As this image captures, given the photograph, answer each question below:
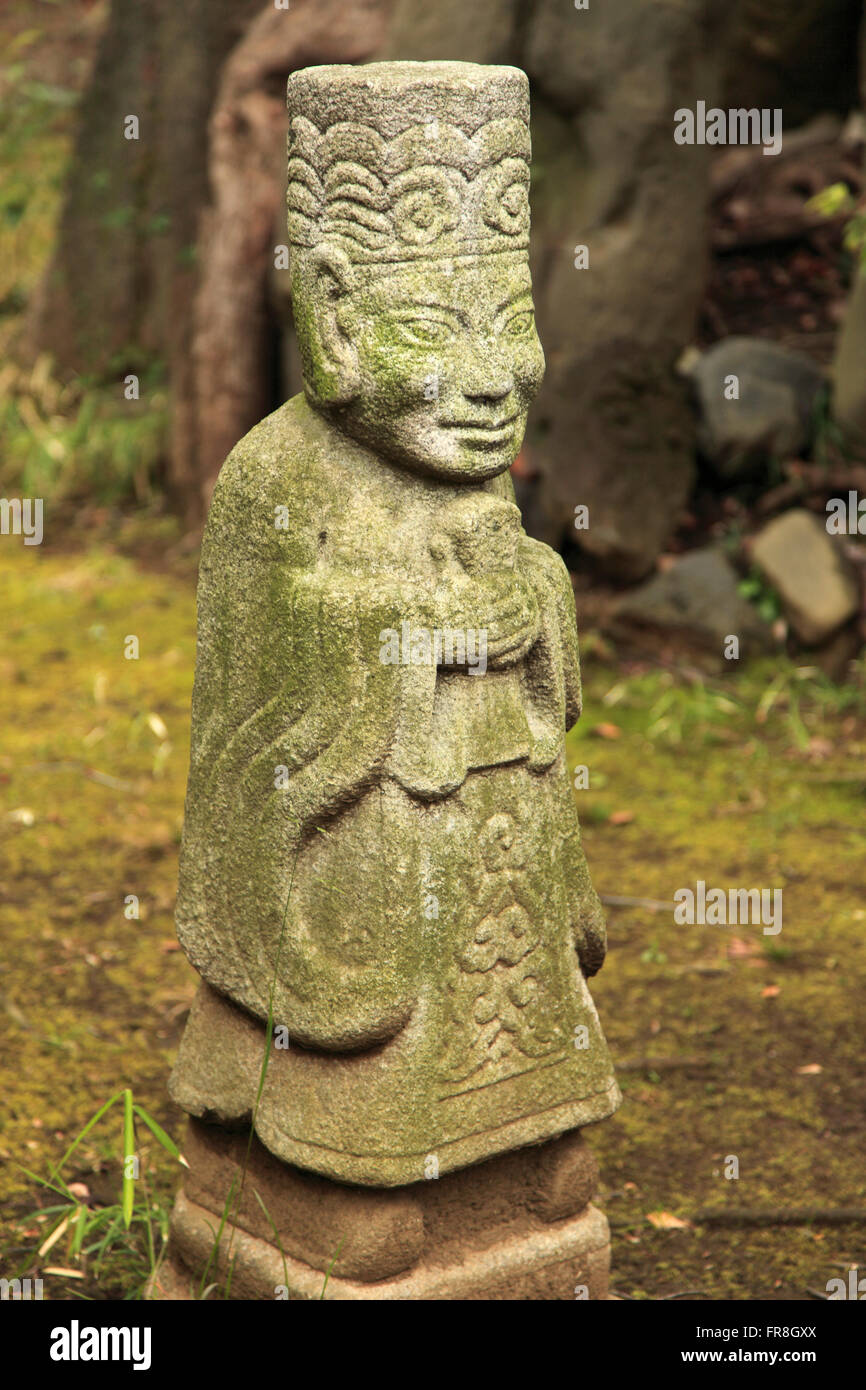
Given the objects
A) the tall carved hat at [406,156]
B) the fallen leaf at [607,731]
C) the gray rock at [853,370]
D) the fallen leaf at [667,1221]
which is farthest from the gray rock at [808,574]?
the tall carved hat at [406,156]

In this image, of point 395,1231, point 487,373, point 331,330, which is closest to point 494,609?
point 487,373

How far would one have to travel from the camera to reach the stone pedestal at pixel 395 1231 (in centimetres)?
297

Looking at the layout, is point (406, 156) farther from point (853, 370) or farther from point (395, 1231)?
point (853, 370)

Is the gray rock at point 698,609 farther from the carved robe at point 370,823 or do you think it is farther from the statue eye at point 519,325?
the statue eye at point 519,325

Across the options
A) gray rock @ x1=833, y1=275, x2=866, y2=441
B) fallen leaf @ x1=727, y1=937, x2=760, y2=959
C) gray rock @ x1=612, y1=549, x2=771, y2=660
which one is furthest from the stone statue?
gray rock @ x1=833, y1=275, x2=866, y2=441

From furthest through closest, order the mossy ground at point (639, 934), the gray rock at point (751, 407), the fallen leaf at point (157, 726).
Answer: the gray rock at point (751, 407) < the fallen leaf at point (157, 726) < the mossy ground at point (639, 934)

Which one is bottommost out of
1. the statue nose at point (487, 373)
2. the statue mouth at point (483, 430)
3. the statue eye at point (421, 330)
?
the statue mouth at point (483, 430)

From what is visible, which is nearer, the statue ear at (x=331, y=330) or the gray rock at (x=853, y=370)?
the statue ear at (x=331, y=330)

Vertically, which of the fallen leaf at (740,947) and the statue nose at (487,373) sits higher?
the statue nose at (487,373)

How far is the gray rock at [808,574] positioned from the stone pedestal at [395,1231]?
379 cm

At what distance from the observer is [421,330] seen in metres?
2.80

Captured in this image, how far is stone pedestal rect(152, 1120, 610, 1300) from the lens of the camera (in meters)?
2.97

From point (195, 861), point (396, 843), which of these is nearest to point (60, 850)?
point (195, 861)

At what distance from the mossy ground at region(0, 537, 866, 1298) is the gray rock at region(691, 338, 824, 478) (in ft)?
3.72
